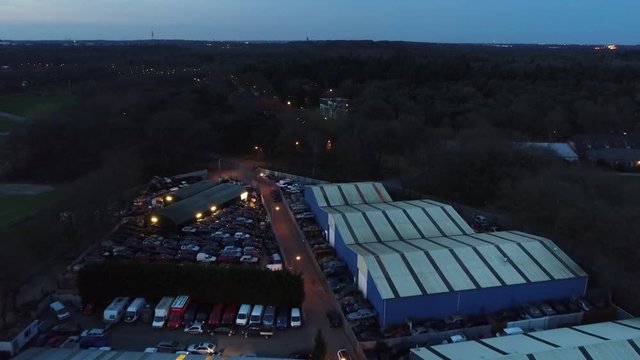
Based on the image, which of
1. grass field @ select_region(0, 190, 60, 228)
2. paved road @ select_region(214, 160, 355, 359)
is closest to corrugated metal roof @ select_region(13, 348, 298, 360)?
paved road @ select_region(214, 160, 355, 359)

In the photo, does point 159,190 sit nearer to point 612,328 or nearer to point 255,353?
point 255,353

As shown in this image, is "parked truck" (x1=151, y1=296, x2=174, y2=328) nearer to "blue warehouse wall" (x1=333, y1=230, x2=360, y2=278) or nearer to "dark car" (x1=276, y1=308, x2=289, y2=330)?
"dark car" (x1=276, y1=308, x2=289, y2=330)

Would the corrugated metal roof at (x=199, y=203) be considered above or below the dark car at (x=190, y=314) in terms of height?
above

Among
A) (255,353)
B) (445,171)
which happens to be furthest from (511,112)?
(255,353)

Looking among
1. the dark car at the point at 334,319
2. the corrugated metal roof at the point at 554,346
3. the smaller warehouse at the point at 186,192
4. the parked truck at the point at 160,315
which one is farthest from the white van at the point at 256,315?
the smaller warehouse at the point at 186,192

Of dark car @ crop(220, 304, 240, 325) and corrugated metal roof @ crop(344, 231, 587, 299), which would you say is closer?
dark car @ crop(220, 304, 240, 325)

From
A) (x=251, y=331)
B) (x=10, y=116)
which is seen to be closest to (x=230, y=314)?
(x=251, y=331)

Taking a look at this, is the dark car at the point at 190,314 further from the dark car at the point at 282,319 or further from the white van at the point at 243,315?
the dark car at the point at 282,319
